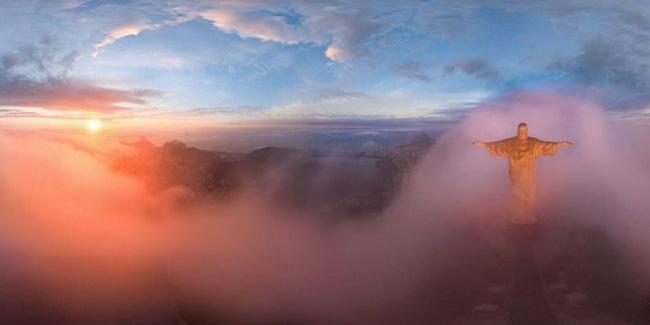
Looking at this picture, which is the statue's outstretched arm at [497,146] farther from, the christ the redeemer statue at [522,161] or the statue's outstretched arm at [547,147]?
the statue's outstretched arm at [547,147]

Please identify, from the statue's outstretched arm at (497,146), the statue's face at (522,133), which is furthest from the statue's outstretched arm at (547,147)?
the statue's outstretched arm at (497,146)

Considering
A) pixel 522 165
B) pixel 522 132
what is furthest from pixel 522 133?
pixel 522 165

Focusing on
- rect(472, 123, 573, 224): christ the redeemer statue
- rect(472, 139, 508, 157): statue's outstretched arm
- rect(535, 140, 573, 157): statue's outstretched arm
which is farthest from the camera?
rect(472, 139, 508, 157): statue's outstretched arm

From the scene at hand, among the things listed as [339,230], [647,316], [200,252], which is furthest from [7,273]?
[647,316]

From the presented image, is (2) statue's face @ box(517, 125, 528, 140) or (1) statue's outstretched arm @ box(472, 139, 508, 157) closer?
(2) statue's face @ box(517, 125, 528, 140)

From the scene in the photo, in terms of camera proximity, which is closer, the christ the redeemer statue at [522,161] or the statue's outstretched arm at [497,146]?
the christ the redeemer statue at [522,161]

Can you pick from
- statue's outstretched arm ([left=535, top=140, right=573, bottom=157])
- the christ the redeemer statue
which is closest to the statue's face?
the christ the redeemer statue

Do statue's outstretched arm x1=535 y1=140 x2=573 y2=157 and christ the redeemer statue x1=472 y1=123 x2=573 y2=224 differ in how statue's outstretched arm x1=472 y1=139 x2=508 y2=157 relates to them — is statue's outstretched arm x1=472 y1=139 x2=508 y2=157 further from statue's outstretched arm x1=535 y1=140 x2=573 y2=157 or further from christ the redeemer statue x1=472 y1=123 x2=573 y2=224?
statue's outstretched arm x1=535 y1=140 x2=573 y2=157

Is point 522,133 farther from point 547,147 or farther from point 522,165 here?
point 522,165
